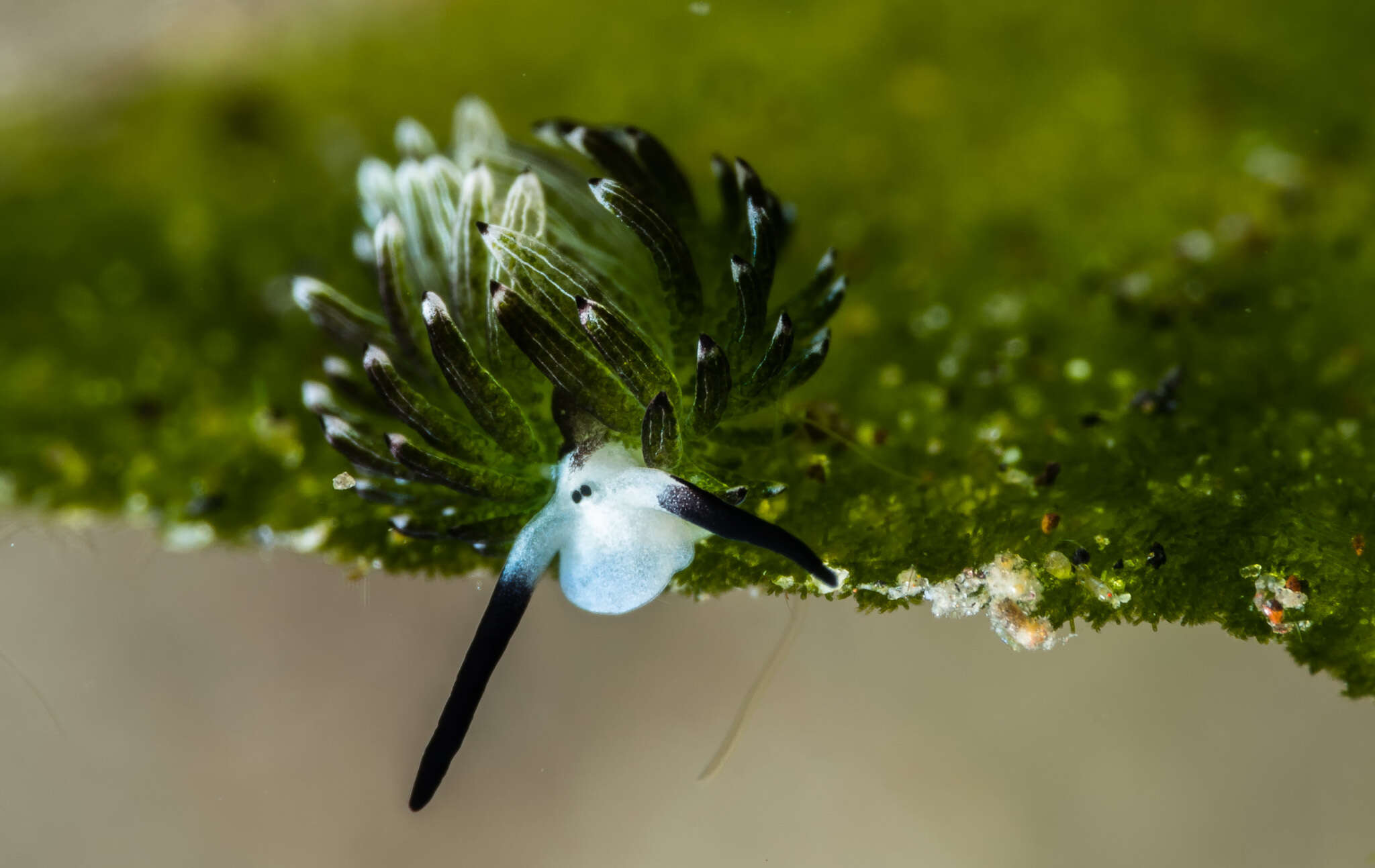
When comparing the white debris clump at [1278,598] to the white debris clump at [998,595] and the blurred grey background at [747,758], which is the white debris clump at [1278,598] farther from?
the white debris clump at [998,595]

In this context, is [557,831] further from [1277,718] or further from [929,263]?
[929,263]

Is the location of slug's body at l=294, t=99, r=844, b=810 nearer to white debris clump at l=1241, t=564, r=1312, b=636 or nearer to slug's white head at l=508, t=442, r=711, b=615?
slug's white head at l=508, t=442, r=711, b=615

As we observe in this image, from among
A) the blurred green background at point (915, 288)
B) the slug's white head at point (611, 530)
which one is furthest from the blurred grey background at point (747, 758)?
the slug's white head at point (611, 530)

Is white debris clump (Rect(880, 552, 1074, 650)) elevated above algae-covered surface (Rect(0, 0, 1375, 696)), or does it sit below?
below

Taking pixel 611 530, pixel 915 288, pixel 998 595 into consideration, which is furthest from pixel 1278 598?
pixel 611 530

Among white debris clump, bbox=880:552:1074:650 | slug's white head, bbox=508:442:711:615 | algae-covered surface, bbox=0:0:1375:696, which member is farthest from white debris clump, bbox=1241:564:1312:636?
slug's white head, bbox=508:442:711:615
